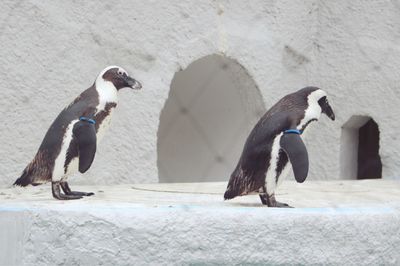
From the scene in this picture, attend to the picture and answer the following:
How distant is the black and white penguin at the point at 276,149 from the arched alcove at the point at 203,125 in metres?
1.78

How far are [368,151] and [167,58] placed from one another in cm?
127

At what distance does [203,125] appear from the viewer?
398 cm

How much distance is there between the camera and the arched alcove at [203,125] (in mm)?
3748

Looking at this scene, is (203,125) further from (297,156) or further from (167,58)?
(297,156)

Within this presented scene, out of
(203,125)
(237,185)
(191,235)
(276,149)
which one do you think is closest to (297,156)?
(276,149)

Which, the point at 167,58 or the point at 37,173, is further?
the point at 167,58

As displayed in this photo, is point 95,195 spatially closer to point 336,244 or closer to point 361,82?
point 336,244

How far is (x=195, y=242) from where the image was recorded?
1.57 meters

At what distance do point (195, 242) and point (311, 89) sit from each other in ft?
1.67

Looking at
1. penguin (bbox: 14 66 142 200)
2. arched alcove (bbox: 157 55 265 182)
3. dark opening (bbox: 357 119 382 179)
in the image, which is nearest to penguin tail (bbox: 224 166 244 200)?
penguin (bbox: 14 66 142 200)

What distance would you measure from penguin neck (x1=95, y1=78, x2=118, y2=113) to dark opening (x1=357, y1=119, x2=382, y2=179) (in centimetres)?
208

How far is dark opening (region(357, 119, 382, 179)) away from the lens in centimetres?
370

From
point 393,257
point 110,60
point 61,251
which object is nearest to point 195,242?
point 61,251

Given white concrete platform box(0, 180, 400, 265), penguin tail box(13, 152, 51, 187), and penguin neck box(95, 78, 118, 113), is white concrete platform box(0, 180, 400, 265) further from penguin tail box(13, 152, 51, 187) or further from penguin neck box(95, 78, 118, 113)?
penguin neck box(95, 78, 118, 113)
